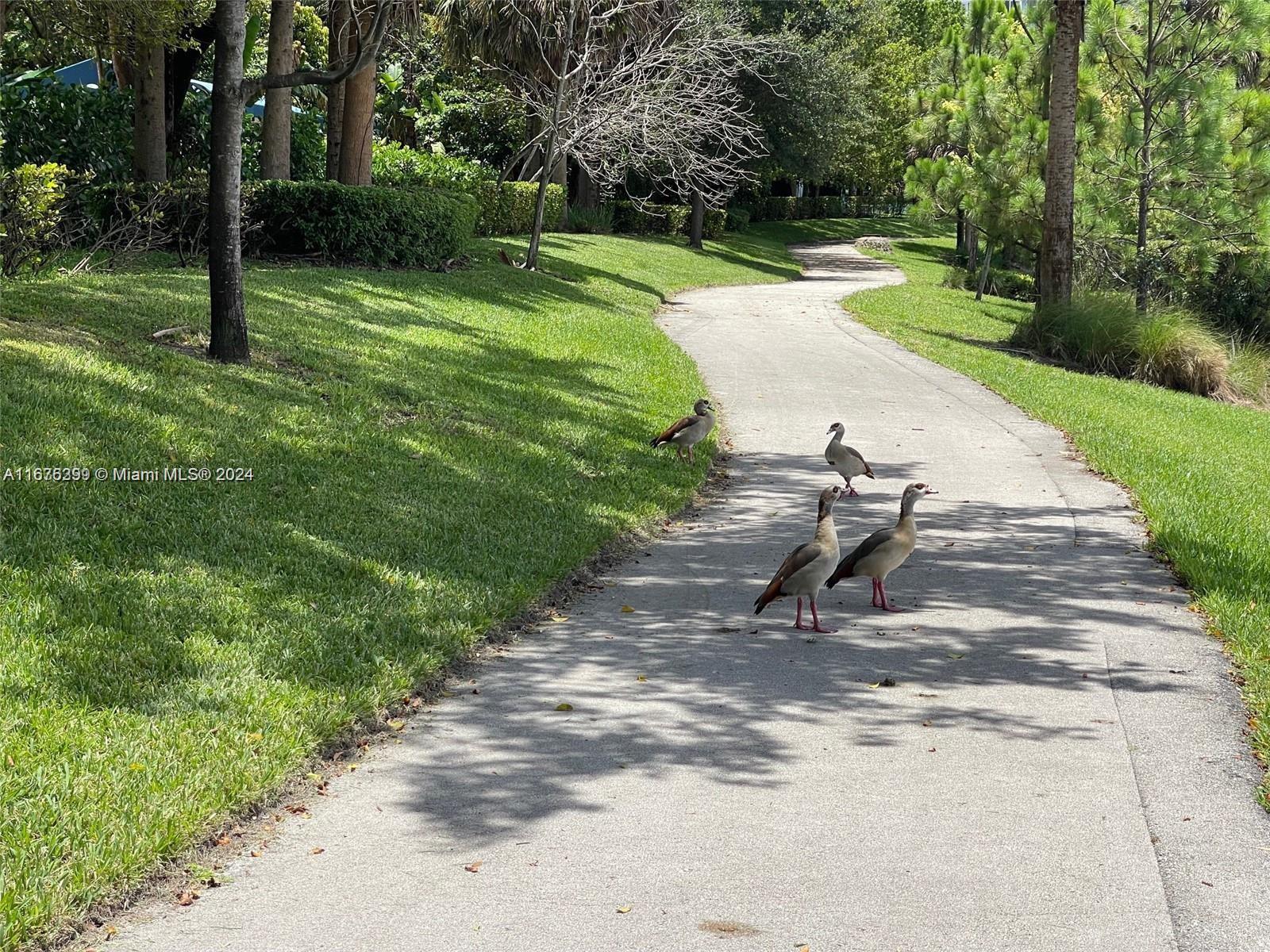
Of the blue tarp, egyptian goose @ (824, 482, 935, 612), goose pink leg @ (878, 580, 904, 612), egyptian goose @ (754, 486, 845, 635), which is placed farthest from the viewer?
the blue tarp

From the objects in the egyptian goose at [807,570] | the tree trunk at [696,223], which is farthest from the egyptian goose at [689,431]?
the tree trunk at [696,223]

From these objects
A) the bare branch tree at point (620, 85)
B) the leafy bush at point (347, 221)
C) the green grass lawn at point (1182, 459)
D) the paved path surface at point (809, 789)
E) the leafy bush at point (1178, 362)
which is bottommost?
the paved path surface at point (809, 789)

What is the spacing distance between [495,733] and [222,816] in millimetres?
1338

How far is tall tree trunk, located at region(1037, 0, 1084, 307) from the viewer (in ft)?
73.9

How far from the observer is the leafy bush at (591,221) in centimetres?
4228

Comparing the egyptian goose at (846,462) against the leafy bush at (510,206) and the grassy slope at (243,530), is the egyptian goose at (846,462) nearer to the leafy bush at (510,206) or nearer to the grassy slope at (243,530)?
the grassy slope at (243,530)

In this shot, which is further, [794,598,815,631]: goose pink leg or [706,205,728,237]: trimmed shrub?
[706,205,728,237]: trimmed shrub

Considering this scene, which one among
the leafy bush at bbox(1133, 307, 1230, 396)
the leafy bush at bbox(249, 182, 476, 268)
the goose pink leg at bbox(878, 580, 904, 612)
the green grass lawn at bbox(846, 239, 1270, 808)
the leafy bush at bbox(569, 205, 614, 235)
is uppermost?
the leafy bush at bbox(569, 205, 614, 235)

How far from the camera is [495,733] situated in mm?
5773

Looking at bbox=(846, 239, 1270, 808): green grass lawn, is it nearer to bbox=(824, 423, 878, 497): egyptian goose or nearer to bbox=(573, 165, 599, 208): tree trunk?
bbox=(824, 423, 878, 497): egyptian goose

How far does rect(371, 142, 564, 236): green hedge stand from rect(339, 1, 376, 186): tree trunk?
7002 millimetres

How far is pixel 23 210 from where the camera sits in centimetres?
1433

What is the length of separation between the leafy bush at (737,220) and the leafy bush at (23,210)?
4516cm

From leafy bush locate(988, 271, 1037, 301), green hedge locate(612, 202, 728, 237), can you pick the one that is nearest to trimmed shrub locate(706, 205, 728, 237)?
green hedge locate(612, 202, 728, 237)
